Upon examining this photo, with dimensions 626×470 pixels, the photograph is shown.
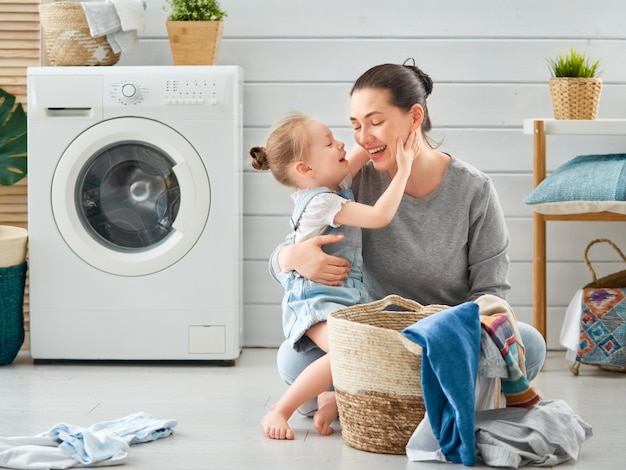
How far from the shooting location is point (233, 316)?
10.1 ft

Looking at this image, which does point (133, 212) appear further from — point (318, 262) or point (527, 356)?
point (527, 356)

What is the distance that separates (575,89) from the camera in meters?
3.04

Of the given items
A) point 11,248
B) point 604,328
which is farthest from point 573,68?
point 11,248

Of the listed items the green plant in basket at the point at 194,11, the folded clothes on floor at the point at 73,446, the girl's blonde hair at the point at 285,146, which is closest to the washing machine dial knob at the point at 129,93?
the green plant in basket at the point at 194,11

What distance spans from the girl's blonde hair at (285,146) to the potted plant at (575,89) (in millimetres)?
1061

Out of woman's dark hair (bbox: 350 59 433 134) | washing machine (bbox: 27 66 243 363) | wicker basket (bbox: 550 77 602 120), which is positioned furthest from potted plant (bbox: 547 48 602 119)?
washing machine (bbox: 27 66 243 363)

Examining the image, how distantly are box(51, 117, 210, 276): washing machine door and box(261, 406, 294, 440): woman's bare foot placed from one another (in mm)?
890

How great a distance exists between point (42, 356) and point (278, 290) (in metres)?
0.81

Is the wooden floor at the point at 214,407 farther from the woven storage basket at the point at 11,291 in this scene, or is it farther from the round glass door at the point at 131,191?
the round glass door at the point at 131,191

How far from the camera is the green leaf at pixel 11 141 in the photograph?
3238 millimetres

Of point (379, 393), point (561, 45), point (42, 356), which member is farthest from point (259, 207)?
point (379, 393)

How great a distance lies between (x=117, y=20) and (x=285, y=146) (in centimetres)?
104

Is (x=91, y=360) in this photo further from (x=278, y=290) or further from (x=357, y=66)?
(x=357, y=66)

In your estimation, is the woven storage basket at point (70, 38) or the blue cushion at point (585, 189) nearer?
the blue cushion at point (585, 189)
